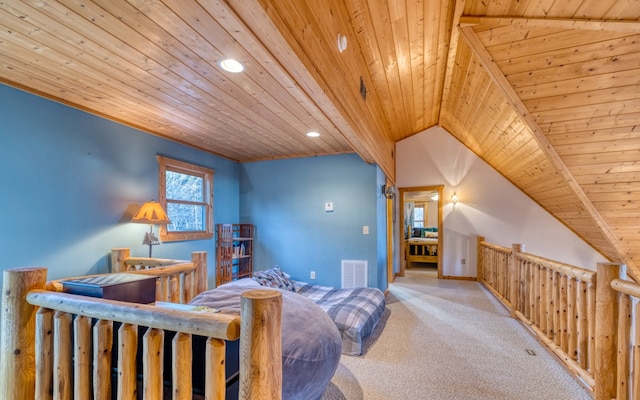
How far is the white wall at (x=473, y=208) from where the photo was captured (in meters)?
5.50

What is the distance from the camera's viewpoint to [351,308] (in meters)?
3.04

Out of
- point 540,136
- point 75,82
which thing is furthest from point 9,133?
point 540,136

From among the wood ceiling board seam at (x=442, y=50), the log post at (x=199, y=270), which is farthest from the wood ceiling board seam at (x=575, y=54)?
the log post at (x=199, y=270)

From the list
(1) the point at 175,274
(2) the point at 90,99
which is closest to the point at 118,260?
(1) the point at 175,274

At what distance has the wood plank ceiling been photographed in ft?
5.12

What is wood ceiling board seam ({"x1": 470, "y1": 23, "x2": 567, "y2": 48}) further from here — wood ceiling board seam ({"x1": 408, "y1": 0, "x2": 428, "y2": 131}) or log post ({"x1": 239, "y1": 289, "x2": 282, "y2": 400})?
log post ({"x1": 239, "y1": 289, "x2": 282, "y2": 400})

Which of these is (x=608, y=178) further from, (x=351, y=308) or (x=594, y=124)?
(x=351, y=308)

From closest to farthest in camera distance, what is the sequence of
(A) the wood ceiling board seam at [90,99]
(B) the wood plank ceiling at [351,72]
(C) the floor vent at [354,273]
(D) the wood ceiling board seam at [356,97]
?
(B) the wood plank ceiling at [351,72] < (D) the wood ceiling board seam at [356,97] < (A) the wood ceiling board seam at [90,99] < (C) the floor vent at [354,273]

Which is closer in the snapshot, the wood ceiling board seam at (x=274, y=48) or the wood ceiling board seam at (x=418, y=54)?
the wood ceiling board seam at (x=274, y=48)

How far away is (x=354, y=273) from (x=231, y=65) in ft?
10.7

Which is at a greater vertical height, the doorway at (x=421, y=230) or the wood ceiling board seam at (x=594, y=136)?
the wood ceiling board seam at (x=594, y=136)

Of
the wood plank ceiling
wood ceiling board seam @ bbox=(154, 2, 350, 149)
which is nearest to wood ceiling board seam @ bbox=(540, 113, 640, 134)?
the wood plank ceiling

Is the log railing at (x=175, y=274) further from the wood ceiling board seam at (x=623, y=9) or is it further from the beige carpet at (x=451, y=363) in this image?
the wood ceiling board seam at (x=623, y=9)

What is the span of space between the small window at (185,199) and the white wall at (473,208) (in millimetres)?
4242
